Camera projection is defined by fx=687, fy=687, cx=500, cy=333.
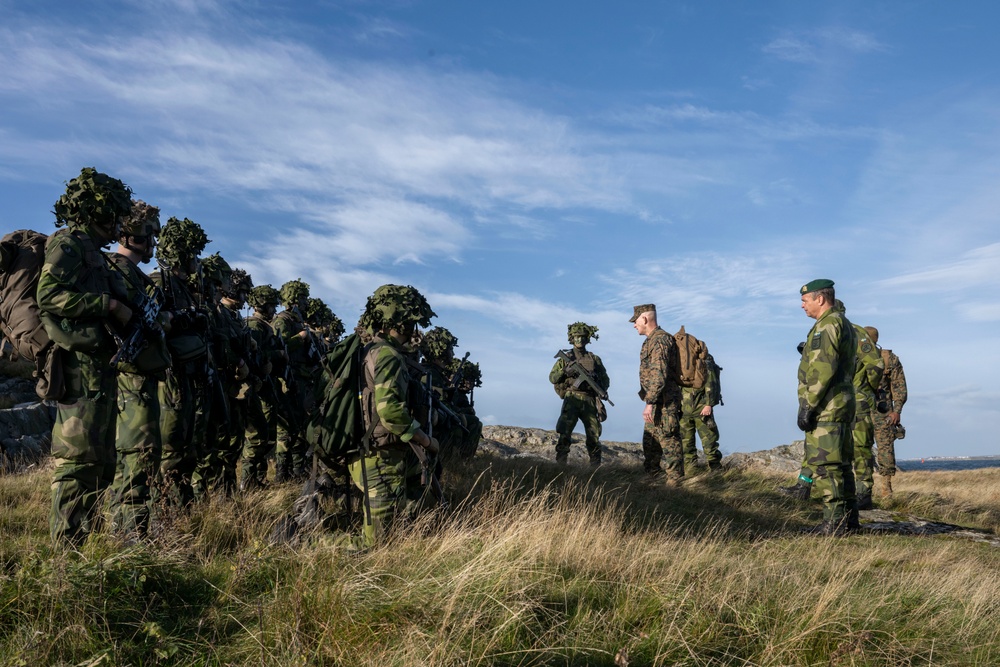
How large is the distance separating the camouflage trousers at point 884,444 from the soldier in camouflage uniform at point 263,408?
919 cm

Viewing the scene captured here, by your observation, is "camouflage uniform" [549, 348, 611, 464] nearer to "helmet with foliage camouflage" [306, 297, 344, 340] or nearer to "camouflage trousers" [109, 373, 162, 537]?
"helmet with foliage camouflage" [306, 297, 344, 340]

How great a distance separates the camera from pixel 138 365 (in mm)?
5000

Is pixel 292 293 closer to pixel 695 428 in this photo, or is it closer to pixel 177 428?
pixel 177 428

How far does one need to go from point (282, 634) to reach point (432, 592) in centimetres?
79

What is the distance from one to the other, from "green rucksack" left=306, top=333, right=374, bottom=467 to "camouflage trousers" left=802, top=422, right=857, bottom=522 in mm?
4553

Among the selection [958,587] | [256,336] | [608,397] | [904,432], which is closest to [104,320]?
[256,336]

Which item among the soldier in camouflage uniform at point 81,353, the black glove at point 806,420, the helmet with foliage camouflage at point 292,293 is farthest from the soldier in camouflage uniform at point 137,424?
the black glove at point 806,420

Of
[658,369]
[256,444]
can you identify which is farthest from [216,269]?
[658,369]

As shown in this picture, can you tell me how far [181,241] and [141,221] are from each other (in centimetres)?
139

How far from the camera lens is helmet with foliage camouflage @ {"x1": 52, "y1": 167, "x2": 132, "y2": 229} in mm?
4770

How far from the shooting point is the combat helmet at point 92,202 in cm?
477

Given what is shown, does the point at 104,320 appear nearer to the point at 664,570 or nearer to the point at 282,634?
the point at 282,634

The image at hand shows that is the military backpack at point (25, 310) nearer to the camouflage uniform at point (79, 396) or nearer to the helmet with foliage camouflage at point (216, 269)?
the camouflage uniform at point (79, 396)

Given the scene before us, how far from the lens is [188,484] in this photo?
5.81 metres
